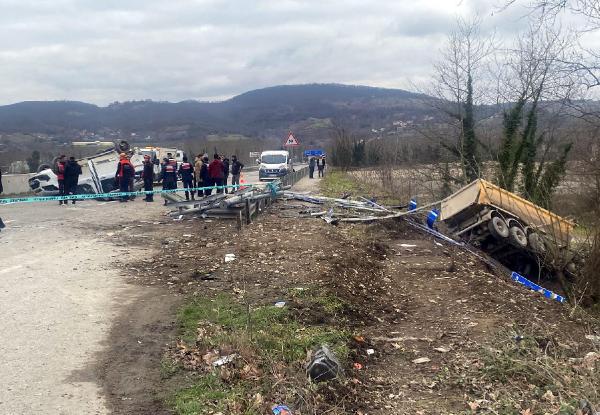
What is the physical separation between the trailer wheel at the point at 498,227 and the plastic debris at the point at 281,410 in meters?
11.3

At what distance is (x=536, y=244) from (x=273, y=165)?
82.8 feet

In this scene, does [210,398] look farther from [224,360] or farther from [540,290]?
[540,290]

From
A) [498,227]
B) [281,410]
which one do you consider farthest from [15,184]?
[281,410]

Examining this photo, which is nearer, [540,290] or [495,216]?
[540,290]

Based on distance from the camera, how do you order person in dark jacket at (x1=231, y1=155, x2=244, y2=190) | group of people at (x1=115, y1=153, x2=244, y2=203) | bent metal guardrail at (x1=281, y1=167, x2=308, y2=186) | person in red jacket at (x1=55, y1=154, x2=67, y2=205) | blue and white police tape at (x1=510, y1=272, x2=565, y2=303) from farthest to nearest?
bent metal guardrail at (x1=281, y1=167, x2=308, y2=186)
person in dark jacket at (x1=231, y1=155, x2=244, y2=190)
group of people at (x1=115, y1=153, x2=244, y2=203)
person in red jacket at (x1=55, y1=154, x2=67, y2=205)
blue and white police tape at (x1=510, y1=272, x2=565, y2=303)

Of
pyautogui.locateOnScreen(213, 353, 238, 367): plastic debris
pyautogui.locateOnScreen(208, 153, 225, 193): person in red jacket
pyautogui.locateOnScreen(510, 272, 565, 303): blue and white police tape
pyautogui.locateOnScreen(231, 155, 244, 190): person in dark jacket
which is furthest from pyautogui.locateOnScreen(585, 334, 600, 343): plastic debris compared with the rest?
pyautogui.locateOnScreen(231, 155, 244, 190): person in dark jacket

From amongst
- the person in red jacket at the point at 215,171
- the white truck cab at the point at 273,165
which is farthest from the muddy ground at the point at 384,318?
the white truck cab at the point at 273,165

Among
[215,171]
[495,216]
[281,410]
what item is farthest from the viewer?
[215,171]

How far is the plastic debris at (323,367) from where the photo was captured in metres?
5.69

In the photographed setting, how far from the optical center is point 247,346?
6.23 metres

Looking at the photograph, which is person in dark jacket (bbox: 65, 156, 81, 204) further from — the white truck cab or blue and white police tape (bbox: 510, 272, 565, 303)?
the white truck cab

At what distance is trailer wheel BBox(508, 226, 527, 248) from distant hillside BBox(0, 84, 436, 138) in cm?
4337

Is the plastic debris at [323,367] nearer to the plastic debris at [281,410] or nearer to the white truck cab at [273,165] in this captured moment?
the plastic debris at [281,410]

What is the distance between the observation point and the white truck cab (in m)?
37.7
